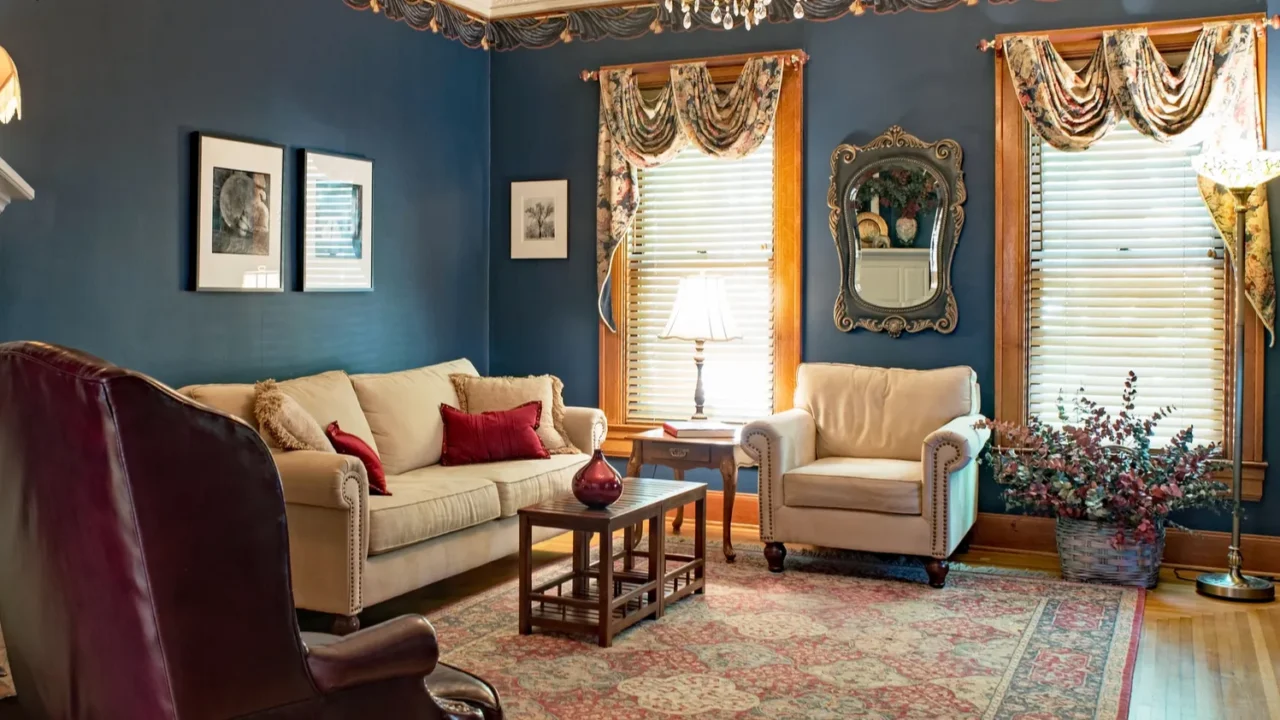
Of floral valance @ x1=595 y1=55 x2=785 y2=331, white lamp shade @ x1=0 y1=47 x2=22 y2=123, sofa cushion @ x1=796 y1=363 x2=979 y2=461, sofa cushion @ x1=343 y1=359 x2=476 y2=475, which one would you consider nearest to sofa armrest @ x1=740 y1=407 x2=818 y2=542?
sofa cushion @ x1=796 y1=363 x2=979 y2=461

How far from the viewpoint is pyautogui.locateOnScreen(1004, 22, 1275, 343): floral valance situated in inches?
207

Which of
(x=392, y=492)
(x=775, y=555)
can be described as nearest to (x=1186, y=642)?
(x=775, y=555)

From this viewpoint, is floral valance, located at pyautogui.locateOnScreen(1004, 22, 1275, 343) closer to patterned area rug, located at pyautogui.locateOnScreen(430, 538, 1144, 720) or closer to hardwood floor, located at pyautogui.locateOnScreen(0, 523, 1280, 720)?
hardwood floor, located at pyautogui.locateOnScreen(0, 523, 1280, 720)

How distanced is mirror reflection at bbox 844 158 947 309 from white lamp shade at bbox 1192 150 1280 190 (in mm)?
1321

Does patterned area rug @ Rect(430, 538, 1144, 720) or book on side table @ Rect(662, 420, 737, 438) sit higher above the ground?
book on side table @ Rect(662, 420, 737, 438)

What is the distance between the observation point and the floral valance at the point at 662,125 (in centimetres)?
618

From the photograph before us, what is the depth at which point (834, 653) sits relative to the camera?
4066 mm

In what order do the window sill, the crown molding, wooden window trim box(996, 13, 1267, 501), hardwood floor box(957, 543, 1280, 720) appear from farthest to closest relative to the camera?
wooden window trim box(996, 13, 1267, 501), the window sill, hardwood floor box(957, 543, 1280, 720), the crown molding

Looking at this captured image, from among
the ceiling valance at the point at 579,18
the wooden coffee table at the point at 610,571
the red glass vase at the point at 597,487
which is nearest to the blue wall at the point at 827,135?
the ceiling valance at the point at 579,18

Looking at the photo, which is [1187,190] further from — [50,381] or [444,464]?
[50,381]

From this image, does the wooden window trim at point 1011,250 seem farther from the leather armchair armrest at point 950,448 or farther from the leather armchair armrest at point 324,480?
the leather armchair armrest at point 324,480

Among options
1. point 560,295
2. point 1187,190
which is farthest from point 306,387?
point 1187,190

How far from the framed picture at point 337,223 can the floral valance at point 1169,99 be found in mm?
3292

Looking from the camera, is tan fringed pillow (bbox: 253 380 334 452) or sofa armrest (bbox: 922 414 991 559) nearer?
tan fringed pillow (bbox: 253 380 334 452)
